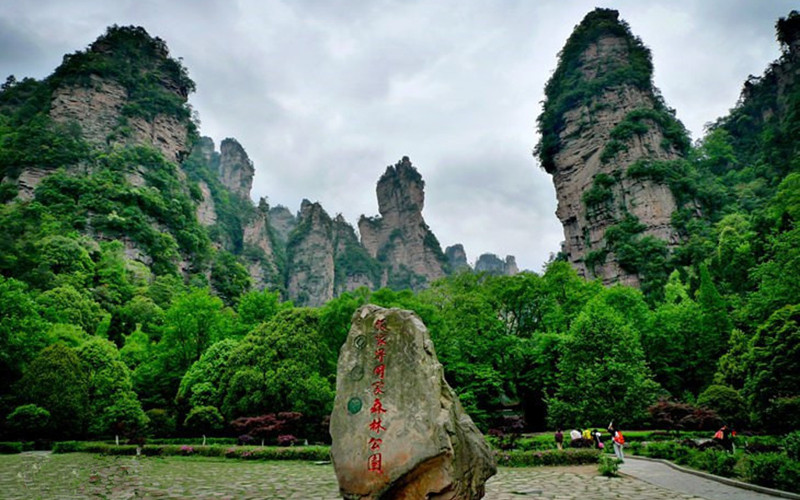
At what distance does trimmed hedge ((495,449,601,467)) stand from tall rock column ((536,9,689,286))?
104 ft

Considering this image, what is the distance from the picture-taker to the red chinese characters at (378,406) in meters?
4.71

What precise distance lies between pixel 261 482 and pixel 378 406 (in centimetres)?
476

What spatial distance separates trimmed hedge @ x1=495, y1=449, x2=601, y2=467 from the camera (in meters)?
11.0

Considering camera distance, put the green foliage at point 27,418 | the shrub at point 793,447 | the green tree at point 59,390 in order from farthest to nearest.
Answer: the green tree at point 59,390
the green foliage at point 27,418
the shrub at point 793,447

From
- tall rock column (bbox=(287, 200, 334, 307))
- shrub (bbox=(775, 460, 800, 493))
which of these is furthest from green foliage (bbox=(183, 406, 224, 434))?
tall rock column (bbox=(287, 200, 334, 307))

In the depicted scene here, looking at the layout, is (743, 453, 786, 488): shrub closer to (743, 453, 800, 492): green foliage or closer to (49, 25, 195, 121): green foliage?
(743, 453, 800, 492): green foliage

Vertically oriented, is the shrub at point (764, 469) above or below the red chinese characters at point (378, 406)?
below

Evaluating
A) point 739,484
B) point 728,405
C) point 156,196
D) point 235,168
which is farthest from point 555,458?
point 235,168

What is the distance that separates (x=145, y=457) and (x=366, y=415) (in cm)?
1202

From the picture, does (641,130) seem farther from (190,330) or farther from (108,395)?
(108,395)

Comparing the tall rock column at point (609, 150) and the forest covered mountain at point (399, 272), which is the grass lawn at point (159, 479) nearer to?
the forest covered mountain at point (399, 272)

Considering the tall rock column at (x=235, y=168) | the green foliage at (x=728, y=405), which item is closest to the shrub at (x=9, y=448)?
the green foliage at (x=728, y=405)

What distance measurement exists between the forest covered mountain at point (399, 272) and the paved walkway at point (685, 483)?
4.44 m

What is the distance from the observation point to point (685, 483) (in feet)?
24.6
